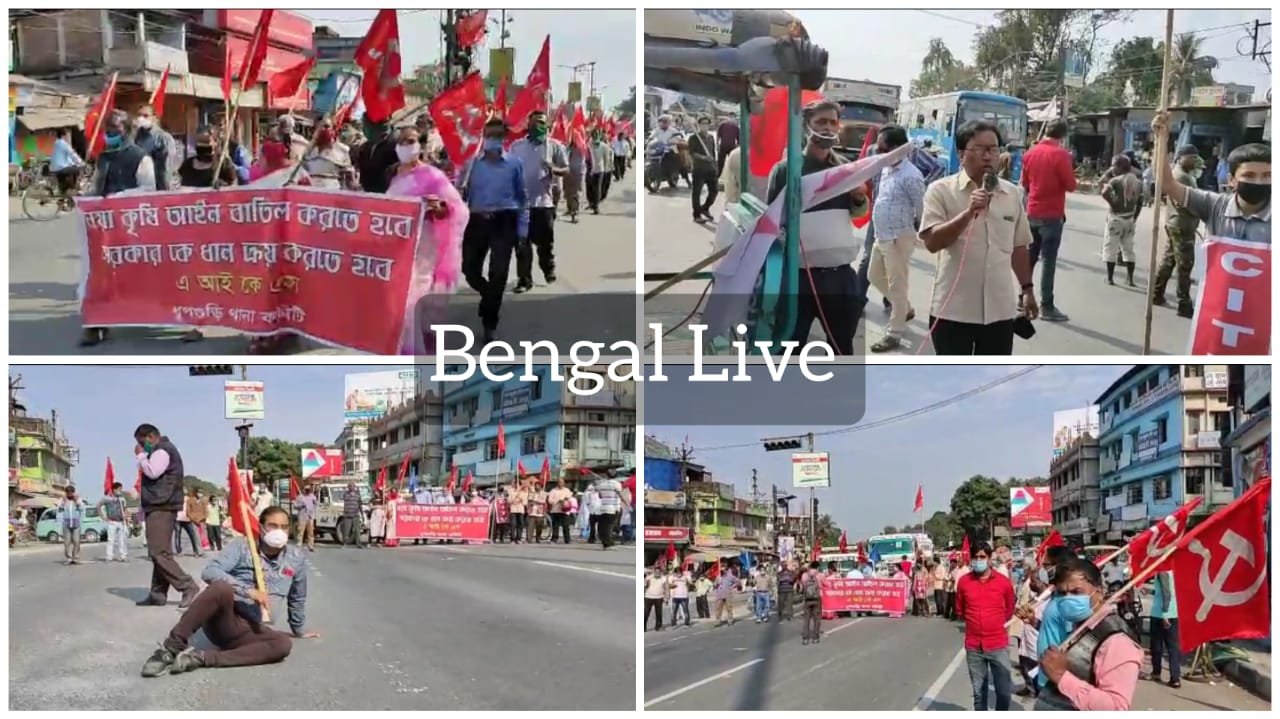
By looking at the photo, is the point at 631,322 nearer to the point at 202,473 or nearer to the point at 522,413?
the point at 522,413

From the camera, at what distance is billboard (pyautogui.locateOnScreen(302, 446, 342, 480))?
5.21m

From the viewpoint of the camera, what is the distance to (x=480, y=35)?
517 cm

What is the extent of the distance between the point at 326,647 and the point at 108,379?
1380mm

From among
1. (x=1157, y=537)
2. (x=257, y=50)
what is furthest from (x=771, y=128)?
(x=1157, y=537)

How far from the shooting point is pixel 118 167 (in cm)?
514

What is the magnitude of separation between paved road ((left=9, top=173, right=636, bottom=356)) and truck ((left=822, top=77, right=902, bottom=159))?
34.1 inches

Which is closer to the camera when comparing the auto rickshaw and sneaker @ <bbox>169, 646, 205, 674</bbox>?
sneaker @ <bbox>169, 646, 205, 674</bbox>

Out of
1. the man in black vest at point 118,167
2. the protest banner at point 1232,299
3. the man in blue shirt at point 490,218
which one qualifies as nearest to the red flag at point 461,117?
the man in blue shirt at point 490,218

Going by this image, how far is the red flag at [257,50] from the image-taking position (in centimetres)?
506

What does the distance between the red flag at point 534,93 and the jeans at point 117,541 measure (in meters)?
2.26

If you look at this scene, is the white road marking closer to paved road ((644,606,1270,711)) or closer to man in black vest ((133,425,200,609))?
paved road ((644,606,1270,711))

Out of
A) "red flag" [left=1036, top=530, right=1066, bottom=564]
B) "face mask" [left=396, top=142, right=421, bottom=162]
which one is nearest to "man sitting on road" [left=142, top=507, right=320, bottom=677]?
"face mask" [left=396, top=142, right=421, bottom=162]

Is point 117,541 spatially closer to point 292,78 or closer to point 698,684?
point 292,78

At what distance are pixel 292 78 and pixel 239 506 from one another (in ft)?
5.63
